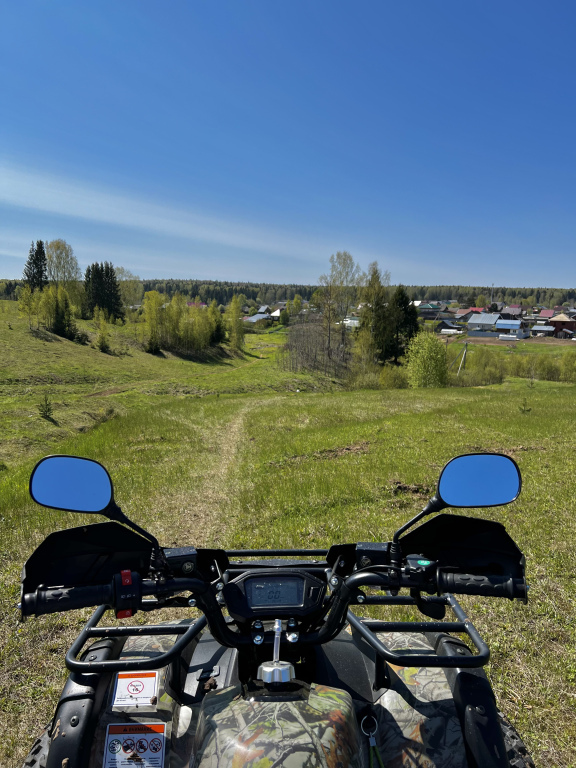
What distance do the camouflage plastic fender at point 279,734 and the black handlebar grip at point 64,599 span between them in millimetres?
693

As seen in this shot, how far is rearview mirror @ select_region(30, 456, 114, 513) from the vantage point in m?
2.17

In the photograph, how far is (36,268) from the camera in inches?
3531

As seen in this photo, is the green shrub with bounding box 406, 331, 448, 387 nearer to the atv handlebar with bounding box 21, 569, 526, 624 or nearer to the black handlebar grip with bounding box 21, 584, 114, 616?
the atv handlebar with bounding box 21, 569, 526, 624

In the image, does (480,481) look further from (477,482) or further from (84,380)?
(84,380)

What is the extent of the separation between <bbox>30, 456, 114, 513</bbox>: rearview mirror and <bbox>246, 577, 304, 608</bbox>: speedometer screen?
80 centimetres

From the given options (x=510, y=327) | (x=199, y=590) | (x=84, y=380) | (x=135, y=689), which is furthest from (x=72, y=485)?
(x=510, y=327)

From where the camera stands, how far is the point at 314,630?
6.84 feet

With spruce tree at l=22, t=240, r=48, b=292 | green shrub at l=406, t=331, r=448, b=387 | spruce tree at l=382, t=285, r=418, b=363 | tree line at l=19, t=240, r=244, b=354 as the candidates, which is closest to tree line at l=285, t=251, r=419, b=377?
spruce tree at l=382, t=285, r=418, b=363

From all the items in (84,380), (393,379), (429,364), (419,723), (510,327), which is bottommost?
(84,380)

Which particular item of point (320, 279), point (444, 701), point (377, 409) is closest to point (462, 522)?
point (444, 701)

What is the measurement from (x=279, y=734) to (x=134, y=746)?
967mm

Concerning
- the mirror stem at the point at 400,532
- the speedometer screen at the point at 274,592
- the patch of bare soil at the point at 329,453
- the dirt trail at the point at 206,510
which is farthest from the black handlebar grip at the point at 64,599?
the patch of bare soil at the point at 329,453

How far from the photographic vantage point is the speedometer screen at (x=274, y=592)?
1986 mm

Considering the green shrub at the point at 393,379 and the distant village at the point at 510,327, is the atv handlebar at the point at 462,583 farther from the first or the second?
the distant village at the point at 510,327
